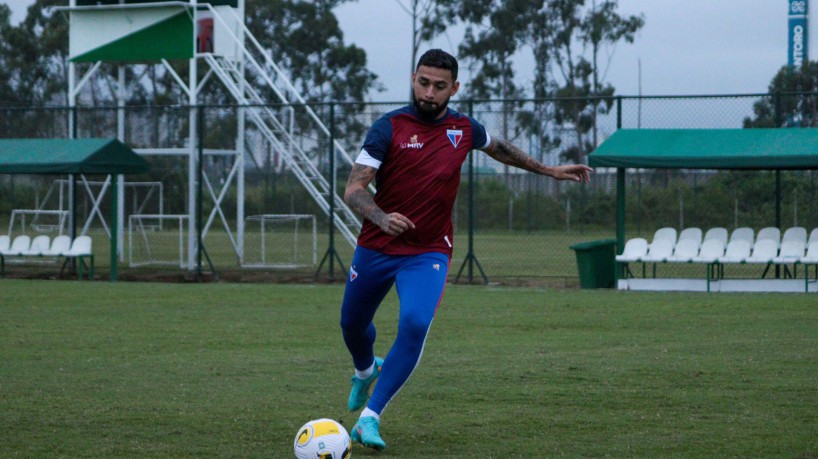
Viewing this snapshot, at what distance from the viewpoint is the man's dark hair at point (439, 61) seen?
A: 636 cm

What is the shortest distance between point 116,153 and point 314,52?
118 ft

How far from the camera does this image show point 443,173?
6.41 meters

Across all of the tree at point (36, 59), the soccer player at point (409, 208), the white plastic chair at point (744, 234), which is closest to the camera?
the soccer player at point (409, 208)

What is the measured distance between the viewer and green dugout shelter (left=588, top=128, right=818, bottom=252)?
17.7 meters

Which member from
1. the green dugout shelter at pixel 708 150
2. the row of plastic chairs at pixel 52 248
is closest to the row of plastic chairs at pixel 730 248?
the green dugout shelter at pixel 708 150

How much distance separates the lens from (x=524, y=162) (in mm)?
7070

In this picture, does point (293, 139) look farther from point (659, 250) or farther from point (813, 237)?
point (813, 237)

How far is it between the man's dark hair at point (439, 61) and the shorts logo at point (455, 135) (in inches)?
11.4

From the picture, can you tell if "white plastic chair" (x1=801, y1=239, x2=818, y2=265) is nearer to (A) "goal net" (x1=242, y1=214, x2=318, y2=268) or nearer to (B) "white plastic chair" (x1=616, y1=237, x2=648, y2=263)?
(B) "white plastic chair" (x1=616, y1=237, x2=648, y2=263)

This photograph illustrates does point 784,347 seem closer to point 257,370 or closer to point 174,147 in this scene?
point 257,370

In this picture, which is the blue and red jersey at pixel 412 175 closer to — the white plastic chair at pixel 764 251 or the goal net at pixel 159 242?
the white plastic chair at pixel 764 251

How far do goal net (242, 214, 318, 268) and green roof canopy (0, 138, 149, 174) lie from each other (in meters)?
2.67

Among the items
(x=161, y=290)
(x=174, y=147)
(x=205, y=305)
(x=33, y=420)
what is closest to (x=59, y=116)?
(x=174, y=147)

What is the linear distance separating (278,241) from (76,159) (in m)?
4.34
